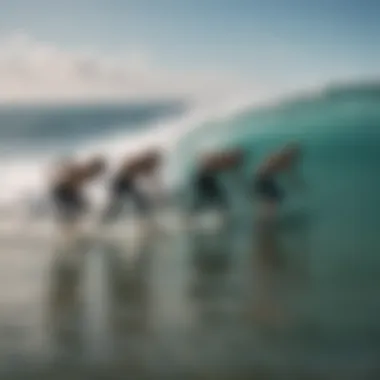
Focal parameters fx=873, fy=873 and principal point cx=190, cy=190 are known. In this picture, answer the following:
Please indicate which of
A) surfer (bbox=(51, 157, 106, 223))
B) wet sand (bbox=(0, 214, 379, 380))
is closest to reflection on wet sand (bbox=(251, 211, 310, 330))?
wet sand (bbox=(0, 214, 379, 380))

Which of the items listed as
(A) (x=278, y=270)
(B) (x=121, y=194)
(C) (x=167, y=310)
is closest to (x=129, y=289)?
(C) (x=167, y=310)

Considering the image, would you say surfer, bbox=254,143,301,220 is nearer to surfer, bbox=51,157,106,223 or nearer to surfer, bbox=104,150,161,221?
surfer, bbox=104,150,161,221

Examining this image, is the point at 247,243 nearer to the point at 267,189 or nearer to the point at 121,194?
the point at 267,189

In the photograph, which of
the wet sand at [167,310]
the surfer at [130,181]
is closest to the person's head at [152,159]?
the surfer at [130,181]

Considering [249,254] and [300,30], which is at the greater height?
[300,30]

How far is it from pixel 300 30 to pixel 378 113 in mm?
241

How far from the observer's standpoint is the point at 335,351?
1.71 meters

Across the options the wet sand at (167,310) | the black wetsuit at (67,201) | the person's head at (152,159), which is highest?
the person's head at (152,159)

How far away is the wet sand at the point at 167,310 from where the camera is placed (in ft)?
5.57

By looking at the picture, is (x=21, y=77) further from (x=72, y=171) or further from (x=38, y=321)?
(x=38, y=321)

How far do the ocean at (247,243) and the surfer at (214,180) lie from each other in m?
0.02

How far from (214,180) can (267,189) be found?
0.11 metres

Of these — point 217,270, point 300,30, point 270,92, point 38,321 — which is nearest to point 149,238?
point 217,270

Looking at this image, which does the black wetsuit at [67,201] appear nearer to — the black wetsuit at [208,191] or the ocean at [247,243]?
the ocean at [247,243]
